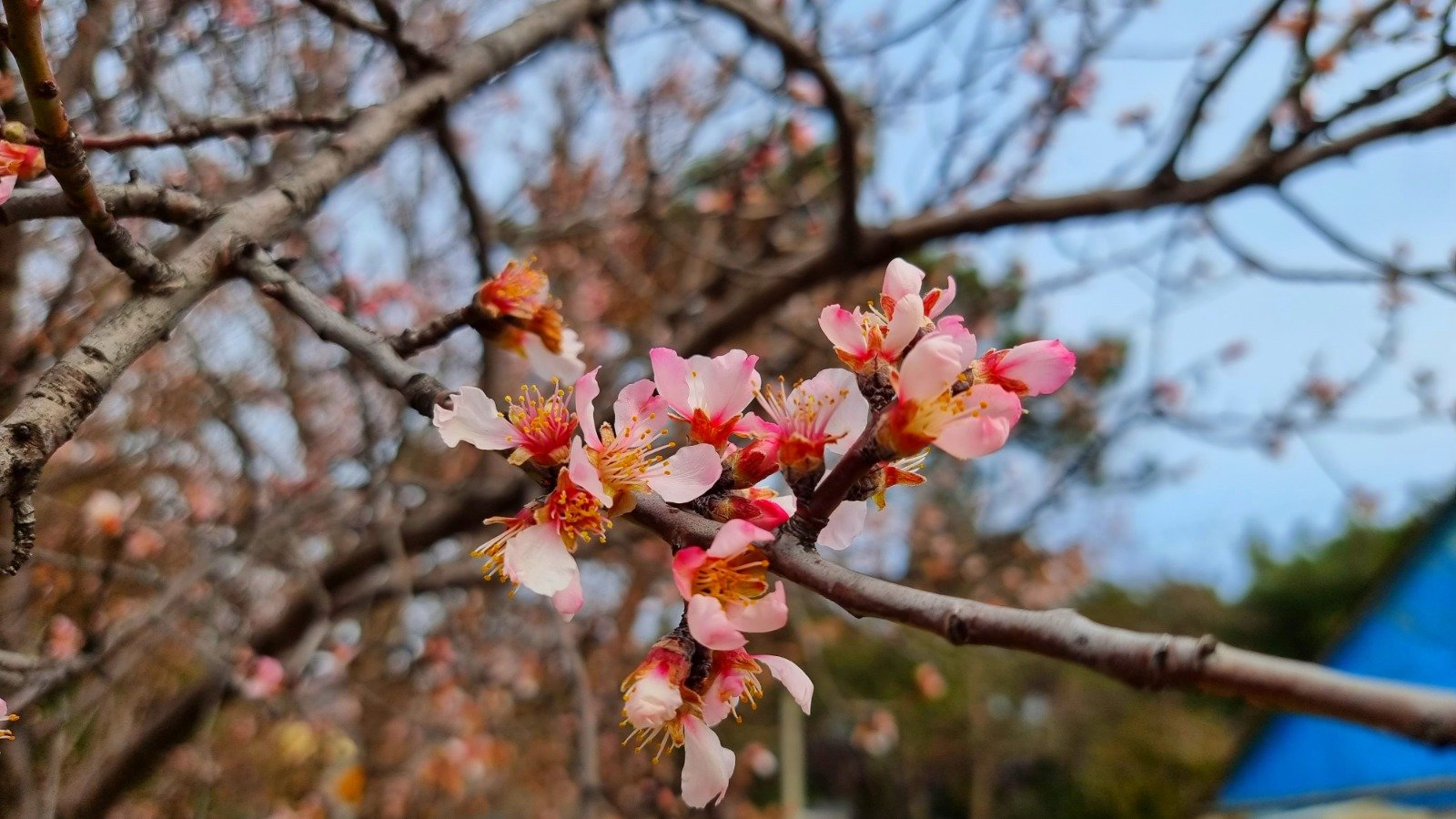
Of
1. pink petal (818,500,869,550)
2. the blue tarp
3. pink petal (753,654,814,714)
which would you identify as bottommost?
the blue tarp

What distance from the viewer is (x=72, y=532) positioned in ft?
10.1

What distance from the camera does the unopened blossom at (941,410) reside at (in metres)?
0.71

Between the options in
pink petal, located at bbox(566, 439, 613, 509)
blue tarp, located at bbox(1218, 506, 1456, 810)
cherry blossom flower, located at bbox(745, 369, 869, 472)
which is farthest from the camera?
blue tarp, located at bbox(1218, 506, 1456, 810)

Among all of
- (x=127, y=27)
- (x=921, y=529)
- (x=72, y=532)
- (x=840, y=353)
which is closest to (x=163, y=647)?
(x=72, y=532)

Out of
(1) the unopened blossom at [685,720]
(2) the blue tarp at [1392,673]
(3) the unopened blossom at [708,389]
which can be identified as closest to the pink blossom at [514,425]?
(3) the unopened blossom at [708,389]

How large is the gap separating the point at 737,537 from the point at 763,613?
0.11 m

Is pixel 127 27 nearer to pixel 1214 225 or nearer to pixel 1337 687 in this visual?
pixel 1337 687

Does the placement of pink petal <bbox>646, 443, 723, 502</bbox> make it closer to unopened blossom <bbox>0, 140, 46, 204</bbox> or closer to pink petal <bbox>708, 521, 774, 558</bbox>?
pink petal <bbox>708, 521, 774, 558</bbox>

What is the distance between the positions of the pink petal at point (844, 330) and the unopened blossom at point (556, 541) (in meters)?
0.29

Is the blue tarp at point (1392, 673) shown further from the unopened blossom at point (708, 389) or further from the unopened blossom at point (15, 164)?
the unopened blossom at point (15, 164)

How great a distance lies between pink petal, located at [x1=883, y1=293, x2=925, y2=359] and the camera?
0.82 metres

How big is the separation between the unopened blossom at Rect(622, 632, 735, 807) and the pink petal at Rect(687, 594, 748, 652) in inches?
3.1

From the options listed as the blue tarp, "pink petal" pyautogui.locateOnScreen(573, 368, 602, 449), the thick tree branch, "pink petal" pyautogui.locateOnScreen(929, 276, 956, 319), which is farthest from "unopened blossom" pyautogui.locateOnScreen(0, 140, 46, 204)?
the blue tarp

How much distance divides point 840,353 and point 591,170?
453 centimetres
